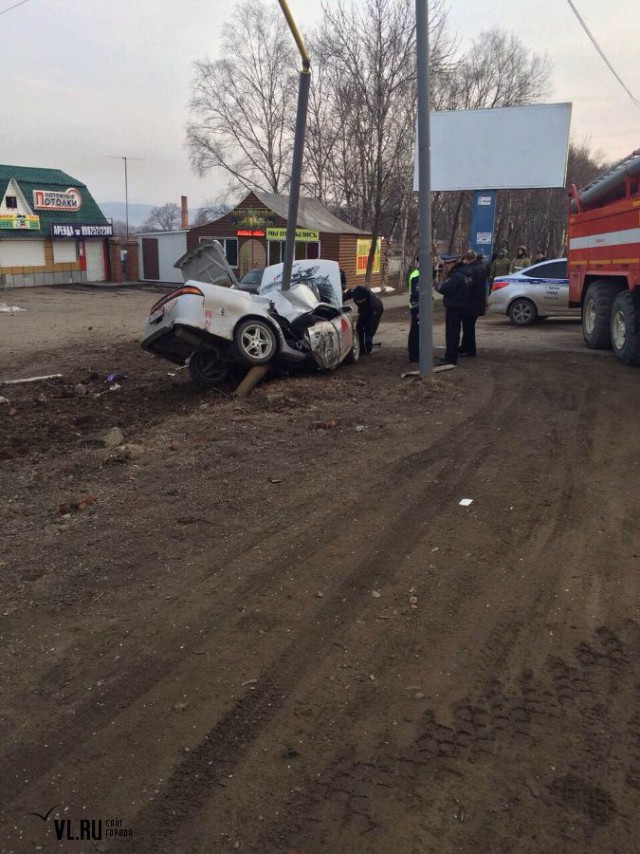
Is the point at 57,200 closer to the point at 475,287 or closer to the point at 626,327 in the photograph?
the point at 475,287

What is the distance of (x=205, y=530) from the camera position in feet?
16.1

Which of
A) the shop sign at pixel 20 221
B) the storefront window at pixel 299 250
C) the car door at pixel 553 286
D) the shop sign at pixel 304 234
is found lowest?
the car door at pixel 553 286

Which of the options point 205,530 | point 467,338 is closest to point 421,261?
point 467,338

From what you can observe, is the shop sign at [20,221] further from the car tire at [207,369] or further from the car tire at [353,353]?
the car tire at [207,369]

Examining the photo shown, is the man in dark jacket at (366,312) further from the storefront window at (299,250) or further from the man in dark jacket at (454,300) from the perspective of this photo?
the storefront window at (299,250)

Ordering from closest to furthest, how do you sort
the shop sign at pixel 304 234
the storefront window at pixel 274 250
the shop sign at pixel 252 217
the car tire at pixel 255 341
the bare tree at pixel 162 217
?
the car tire at pixel 255 341 → the shop sign at pixel 304 234 → the shop sign at pixel 252 217 → the storefront window at pixel 274 250 → the bare tree at pixel 162 217

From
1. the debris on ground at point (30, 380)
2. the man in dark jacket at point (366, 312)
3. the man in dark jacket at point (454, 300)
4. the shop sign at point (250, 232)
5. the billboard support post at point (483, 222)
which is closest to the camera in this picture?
the man in dark jacket at point (454, 300)

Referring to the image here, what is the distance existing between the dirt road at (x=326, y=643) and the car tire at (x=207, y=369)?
9.53 ft

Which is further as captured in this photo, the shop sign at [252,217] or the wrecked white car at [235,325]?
the shop sign at [252,217]

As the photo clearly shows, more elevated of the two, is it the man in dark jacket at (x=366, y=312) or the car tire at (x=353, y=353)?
the man in dark jacket at (x=366, y=312)

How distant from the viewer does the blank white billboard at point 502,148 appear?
82.8 feet

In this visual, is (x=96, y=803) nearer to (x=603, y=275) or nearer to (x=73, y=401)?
(x=73, y=401)

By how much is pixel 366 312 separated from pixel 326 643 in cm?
933

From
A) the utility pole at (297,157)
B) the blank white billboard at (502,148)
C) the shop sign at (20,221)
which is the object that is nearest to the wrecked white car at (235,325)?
the utility pole at (297,157)
